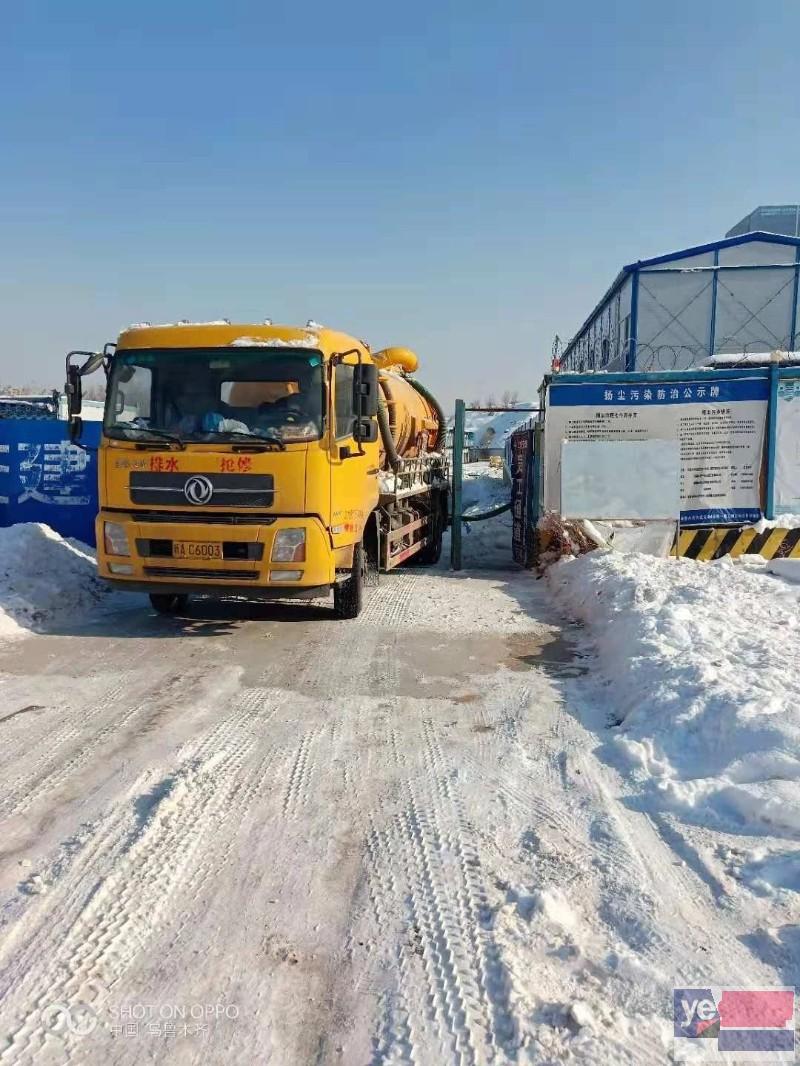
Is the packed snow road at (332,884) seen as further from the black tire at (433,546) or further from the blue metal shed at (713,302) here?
the blue metal shed at (713,302)

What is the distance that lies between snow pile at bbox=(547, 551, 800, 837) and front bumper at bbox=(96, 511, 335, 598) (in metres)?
2.75

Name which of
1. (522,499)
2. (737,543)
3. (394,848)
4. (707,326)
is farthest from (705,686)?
(707,326)

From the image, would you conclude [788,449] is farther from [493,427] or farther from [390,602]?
[493,427]

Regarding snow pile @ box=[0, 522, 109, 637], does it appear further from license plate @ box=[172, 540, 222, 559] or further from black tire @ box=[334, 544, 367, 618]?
black tire @ box=[334, 544, 367, 618]

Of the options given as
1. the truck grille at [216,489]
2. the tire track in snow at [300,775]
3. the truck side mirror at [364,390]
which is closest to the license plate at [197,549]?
the truck grille at [216,489]

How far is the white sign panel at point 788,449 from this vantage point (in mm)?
9680

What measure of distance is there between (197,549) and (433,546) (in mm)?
6900

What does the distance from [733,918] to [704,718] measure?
166 cm

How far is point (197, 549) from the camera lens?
667 centimetres

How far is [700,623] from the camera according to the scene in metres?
6.16

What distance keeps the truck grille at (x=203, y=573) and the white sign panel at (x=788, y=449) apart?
7.32 metres

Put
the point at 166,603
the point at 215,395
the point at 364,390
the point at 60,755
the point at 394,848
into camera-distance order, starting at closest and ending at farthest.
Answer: the point at 394,848 → the point at 60,755 → the point at 215,395 → the point at 364,390 → the point at 166,603

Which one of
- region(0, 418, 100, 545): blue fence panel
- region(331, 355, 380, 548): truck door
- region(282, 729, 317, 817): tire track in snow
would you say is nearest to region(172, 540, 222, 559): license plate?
region(331, 355, 380, 548): truck door

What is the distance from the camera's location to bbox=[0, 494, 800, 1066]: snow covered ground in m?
2.29
